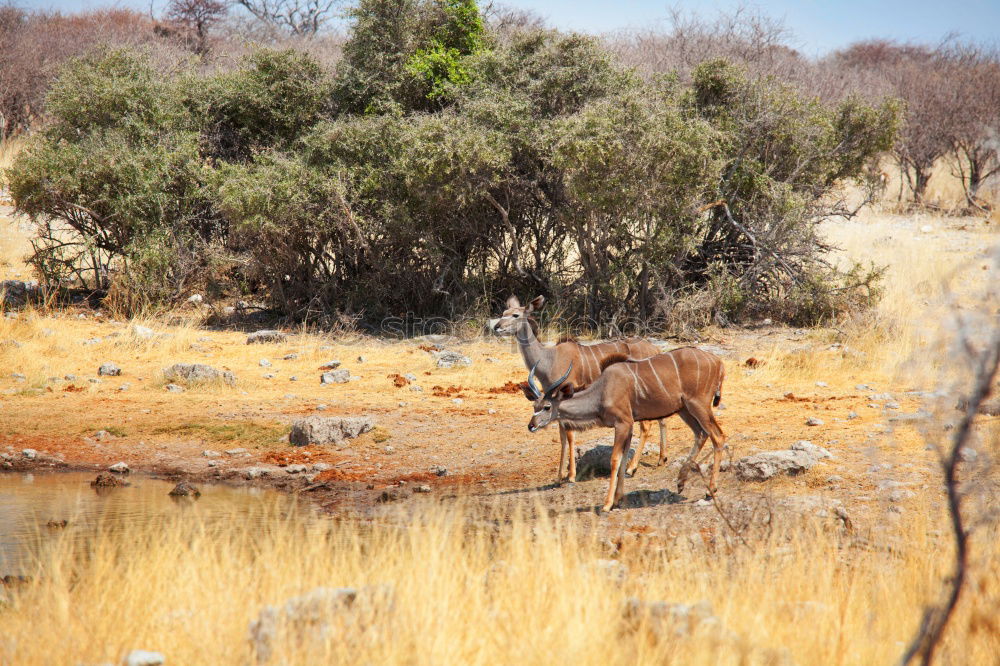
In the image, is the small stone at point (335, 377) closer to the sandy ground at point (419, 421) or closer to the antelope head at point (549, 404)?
the sandy ground at point (419, 421)

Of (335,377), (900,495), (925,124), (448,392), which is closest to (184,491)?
(448,392)

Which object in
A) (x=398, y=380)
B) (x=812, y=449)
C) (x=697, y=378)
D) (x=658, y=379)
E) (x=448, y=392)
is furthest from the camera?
(x=398, y=380)

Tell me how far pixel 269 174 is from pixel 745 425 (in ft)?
29.2

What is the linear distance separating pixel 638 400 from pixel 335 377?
5.94 m

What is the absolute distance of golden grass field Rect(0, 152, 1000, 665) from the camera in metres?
4.18

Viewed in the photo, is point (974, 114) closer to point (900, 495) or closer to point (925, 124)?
point (925, 124)

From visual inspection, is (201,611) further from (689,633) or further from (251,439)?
(251,439)

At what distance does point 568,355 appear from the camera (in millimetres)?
8906

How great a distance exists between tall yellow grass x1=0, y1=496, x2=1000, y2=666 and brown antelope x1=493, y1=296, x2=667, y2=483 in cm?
257

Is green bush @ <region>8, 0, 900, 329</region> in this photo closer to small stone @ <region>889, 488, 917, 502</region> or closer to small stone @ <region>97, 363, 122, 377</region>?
small stone @ <region>97, 363, 122, 377</region>

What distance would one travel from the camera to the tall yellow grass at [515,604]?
13.4 feet

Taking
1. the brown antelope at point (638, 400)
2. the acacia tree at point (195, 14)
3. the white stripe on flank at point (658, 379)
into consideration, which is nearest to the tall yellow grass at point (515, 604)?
the brown antelope at point (638, 400)

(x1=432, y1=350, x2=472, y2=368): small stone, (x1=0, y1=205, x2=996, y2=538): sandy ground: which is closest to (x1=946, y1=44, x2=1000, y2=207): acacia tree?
(x1=0, y1=205, x2=996, y2=538): sandy ground

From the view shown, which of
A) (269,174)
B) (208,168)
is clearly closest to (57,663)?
(269,174)
